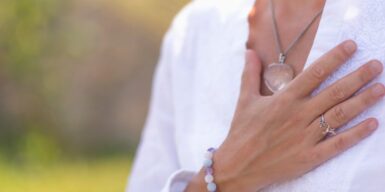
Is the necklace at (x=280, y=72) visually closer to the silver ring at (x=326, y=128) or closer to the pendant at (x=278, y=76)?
the pendant at (x=278, y=76)

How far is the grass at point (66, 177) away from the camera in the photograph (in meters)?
4.91

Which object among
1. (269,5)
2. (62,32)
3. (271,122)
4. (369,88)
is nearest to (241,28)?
(269,5)

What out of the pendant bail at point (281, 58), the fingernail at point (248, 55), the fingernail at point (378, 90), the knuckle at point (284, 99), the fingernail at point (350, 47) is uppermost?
the fingernail at point (248, 55)

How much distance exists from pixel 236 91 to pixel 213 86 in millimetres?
78

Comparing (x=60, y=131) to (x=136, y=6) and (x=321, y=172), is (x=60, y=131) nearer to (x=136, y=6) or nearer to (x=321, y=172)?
(x=136, y=6)

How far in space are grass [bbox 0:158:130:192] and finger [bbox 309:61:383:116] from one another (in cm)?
356

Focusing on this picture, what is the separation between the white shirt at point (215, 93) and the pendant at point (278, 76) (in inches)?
2.2

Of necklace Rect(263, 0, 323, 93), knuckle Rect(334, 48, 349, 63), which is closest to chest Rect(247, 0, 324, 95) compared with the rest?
necklace Rect(263, 0, 323, 93)

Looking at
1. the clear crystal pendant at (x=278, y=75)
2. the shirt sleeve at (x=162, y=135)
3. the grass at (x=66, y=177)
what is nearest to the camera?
the clear crystal pendant at (x=278, y=75)

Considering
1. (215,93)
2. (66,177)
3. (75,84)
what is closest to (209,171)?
(215,93)

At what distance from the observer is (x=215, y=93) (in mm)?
1749

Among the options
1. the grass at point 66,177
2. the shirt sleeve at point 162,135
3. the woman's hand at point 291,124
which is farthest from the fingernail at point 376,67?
the grass at point 66,177

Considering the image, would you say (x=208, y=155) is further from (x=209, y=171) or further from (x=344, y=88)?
(x=344, y=88)

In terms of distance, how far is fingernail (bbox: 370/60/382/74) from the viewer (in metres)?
1.40
